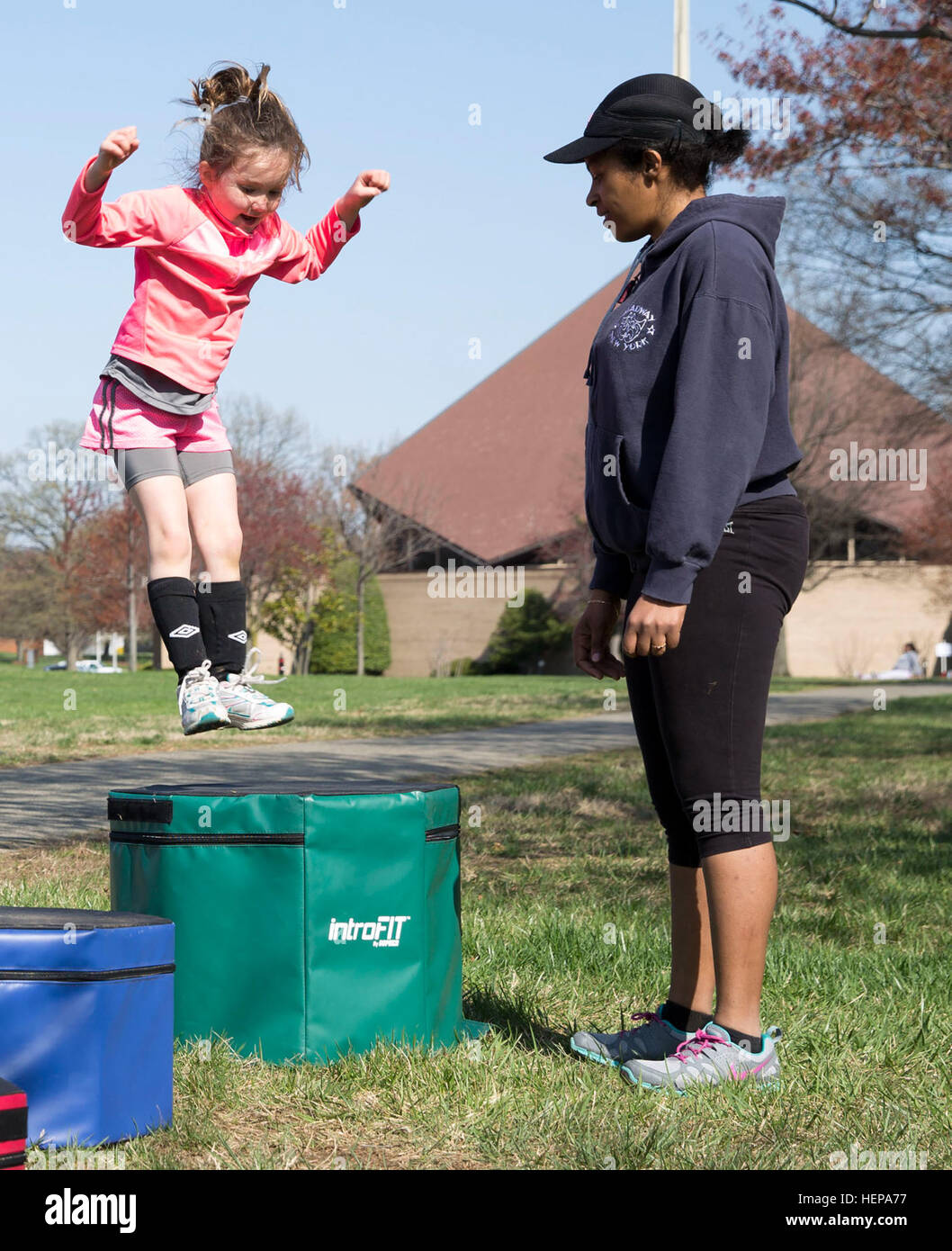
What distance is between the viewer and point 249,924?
2.89m

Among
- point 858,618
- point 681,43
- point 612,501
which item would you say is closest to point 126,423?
point 612,501

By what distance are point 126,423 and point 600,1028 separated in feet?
6.65

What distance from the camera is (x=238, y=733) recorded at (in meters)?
12.6

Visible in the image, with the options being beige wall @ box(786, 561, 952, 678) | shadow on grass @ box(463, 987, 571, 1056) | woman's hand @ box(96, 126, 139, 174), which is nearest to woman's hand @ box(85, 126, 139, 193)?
woman's hand @ box(96, 126, 139, 174)

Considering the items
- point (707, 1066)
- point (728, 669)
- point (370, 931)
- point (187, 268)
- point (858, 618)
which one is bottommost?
point (707, 1066)

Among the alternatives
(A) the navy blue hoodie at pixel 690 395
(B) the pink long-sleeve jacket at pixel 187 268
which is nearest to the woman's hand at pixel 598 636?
(A) the navy blue hoodie at pixel 690 395

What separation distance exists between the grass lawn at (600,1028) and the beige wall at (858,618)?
108 feet

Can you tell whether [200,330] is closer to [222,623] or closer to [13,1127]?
[222,623]

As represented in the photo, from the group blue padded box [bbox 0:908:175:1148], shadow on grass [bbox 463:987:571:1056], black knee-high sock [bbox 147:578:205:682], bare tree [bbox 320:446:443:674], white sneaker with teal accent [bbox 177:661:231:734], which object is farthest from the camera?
bare tree [bbox 320:446:443:674]

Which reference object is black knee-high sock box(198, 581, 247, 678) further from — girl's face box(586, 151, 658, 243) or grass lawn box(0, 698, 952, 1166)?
girl's face box(586, 151, 658, 243)

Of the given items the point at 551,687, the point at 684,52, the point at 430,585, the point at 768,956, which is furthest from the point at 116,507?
the point at 768,956

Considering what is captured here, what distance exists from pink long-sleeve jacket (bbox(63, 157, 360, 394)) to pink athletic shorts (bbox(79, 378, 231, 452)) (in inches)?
4.5

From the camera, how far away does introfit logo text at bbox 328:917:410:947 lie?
289 centimetres
